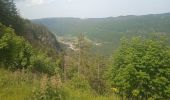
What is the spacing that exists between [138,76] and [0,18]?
44.4m

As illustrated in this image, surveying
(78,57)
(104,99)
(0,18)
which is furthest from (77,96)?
(78,57)

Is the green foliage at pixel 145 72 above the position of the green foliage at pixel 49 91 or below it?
below

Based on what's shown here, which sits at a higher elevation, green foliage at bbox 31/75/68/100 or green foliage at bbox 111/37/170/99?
green foliage at bbox 31/75/68/100

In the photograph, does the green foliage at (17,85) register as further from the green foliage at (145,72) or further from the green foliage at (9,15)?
the green foliage at (9,15)

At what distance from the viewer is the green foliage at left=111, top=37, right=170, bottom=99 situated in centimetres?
1864

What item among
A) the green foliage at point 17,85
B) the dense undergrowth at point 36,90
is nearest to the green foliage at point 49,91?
the dense undergrowth at point 36,90

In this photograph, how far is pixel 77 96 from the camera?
22.6 feet

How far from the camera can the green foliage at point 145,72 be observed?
18641mm

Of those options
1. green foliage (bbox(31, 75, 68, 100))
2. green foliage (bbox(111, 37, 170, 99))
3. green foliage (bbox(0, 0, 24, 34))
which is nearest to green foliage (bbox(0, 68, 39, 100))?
green foliage (bbox(31, 75, 68, 100))

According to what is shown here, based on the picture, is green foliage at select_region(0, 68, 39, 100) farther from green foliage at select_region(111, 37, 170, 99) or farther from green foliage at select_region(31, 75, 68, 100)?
green foliage at select_region(111, 37, 170, 99)

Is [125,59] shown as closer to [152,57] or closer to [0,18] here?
[152,57]

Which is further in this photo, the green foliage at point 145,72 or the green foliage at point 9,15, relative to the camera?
the green foliage at point 9,15

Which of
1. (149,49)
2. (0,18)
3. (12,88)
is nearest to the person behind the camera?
(12,88)

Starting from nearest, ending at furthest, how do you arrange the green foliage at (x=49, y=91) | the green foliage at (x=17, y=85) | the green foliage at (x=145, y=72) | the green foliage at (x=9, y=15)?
1. the green foliage at (x=49, y=91)
2. the green foliage at (x=17, y=85)
3. the green foliage at (x=145, y=72)
4. the green foliage at (x=9, y=15)
